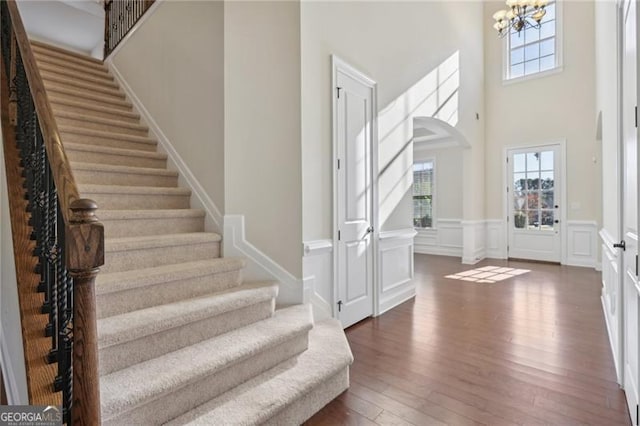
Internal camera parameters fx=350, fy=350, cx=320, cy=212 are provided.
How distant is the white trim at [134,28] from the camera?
381cm

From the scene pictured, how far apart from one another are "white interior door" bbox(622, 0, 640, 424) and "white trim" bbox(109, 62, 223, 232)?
2.67m

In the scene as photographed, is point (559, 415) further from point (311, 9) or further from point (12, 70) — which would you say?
point (12, 70)

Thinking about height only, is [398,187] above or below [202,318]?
above

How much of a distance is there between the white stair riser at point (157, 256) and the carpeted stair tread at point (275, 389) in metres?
1.04

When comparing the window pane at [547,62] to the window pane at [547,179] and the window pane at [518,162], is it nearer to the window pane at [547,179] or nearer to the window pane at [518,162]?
the window pane at [518,162]

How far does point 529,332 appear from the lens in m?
3.26

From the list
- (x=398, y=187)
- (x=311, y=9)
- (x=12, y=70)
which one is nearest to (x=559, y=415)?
(x=398, y=187)

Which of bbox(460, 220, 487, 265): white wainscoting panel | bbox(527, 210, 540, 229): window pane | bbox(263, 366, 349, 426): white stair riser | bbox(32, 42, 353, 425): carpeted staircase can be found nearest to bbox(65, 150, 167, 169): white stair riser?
bbox(32, 42, 353, 425): carpeted staircase

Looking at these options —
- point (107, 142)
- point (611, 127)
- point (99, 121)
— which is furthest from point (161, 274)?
point (611, 127)

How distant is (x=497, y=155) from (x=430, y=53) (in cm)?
357

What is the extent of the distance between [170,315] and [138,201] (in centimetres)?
136

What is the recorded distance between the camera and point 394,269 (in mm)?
4160

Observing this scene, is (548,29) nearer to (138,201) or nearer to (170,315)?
(138,201)

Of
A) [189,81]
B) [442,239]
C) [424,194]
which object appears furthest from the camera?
[424,194]
